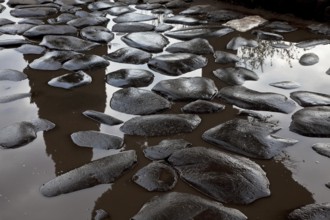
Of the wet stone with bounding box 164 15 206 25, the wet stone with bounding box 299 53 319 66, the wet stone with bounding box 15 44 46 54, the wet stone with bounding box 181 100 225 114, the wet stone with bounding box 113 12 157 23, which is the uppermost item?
the wet stone with bounding box 299 53 319 66

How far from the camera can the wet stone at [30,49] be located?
13.6 feet

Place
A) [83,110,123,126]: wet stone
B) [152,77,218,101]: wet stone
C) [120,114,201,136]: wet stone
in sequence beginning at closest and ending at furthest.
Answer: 1. [120,114,201,136]: wet stone
2. [83,110,123,126]: wet stone
3. [152,77,218,101]: wet stone

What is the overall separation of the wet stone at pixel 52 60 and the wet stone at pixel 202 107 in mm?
1385

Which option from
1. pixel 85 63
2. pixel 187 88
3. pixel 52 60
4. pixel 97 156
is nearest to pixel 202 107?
pixel 187 88

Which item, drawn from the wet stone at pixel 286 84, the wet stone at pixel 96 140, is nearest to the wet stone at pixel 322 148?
the wet stone at pixel 286 84

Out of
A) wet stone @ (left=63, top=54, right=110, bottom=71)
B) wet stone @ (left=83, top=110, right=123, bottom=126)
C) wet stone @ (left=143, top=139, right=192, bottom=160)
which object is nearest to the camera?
wet stone @ (left=143, top=139, right=192, bottom=160)

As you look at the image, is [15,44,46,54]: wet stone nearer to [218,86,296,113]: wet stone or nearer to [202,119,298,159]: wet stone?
[218,86,296,113]: wet stone

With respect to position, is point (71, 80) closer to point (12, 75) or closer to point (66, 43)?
point (12, 75)

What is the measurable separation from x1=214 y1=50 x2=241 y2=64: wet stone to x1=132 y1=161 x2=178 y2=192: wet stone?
1736 mm

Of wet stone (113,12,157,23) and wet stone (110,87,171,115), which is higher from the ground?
wet stone (113,12,157,23)

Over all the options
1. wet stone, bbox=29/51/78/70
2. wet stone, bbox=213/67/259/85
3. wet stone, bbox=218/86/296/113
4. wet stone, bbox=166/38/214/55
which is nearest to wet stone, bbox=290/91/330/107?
wet stone, bbox=218/86/296/113

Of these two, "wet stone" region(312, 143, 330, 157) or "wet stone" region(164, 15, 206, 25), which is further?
"wet stone" region(164, 15, 206, 25)

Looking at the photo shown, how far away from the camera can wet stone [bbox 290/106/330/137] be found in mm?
2699

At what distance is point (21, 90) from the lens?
3396 mm
